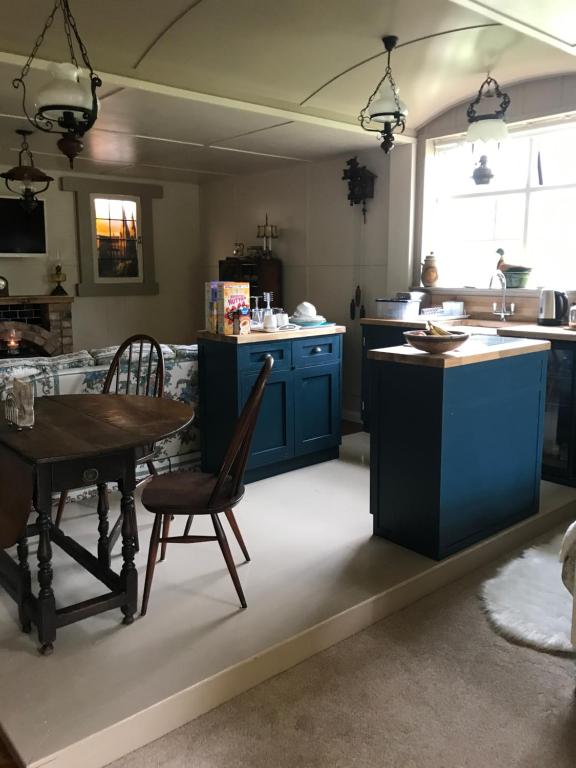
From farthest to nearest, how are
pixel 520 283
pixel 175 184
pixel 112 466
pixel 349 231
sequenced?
pixel 175 184 → pixel 349 231 → pixel 520 283 → pixel 112 466

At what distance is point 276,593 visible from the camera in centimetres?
264

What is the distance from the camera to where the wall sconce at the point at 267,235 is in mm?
6527

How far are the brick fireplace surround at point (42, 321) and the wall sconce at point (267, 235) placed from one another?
210 cm

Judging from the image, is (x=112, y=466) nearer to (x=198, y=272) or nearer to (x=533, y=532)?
(x=533, y=532)

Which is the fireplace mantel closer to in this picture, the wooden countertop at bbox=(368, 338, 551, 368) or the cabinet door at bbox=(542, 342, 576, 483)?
the wooden countertop at bbox=(368, 338, 551, 368)

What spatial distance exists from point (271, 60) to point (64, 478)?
292cm

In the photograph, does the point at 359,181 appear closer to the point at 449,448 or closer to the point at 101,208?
the point at 101,208

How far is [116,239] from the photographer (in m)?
7.41

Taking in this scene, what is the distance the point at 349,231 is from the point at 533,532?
3.31 m

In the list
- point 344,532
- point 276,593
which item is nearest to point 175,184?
point 344,532

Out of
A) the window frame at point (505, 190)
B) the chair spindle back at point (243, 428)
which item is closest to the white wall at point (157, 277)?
the window frame at point (505, 190)

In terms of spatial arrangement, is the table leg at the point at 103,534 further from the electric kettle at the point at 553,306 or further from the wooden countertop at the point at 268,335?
the electric kettle at the point at 553,306

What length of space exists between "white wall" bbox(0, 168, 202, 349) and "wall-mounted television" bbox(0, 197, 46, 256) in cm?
16

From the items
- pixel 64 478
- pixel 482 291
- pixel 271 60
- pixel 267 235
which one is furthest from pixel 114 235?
pixel 64 478
